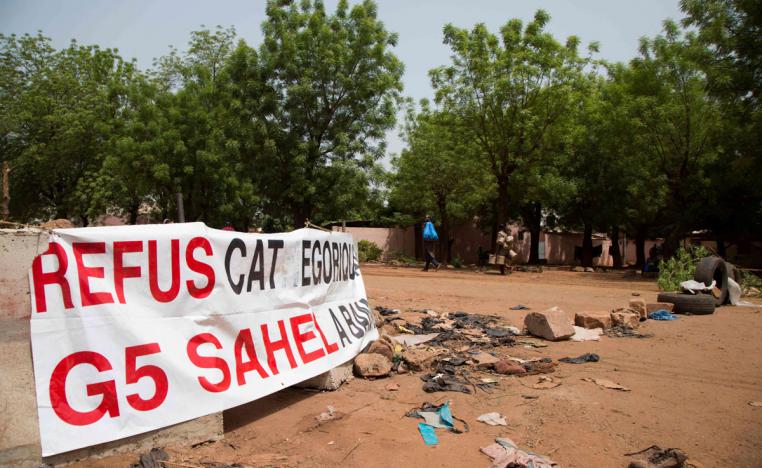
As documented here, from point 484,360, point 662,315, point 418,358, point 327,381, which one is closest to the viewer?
point 327,381

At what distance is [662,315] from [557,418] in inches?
243

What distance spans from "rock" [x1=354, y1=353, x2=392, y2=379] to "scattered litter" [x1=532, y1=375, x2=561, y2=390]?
1.54m

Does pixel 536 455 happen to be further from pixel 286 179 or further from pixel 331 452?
pixel 286 179

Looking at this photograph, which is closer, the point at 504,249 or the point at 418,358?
the point at 418,358

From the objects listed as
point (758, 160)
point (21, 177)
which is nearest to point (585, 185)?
point (758, 160)

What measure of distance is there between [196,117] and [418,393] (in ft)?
63.8

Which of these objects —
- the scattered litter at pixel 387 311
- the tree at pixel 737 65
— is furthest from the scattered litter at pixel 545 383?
the tree at pixel 737 65

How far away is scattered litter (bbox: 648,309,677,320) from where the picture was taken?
9266 mm

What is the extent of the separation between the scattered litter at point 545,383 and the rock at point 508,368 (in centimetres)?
25

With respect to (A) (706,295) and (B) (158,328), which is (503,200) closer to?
(A) (706,295)

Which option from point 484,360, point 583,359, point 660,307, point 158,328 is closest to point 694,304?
point 660,307

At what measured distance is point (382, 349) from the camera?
583 cm

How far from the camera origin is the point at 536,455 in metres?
3.67

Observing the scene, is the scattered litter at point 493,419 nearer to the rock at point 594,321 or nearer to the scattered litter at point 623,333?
the scattered litter at point 623,333
